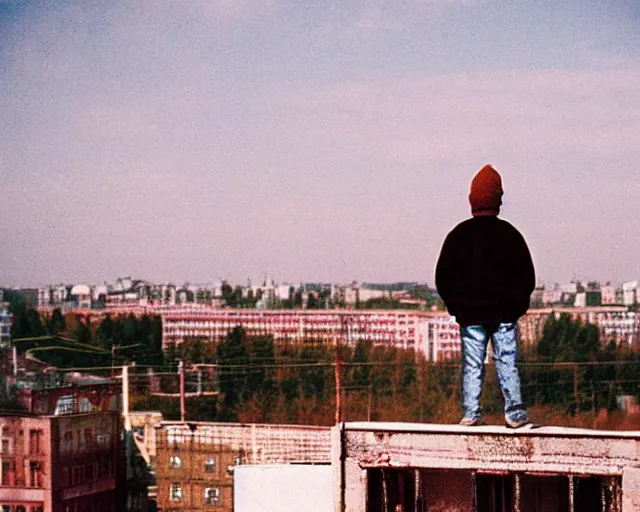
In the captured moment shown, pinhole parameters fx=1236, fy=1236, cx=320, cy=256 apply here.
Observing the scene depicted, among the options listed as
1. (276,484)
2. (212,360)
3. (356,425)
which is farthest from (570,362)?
(356,425)

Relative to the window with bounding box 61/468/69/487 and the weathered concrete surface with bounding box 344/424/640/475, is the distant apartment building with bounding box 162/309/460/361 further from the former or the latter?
the weathered concrete surface with bounding box 344/424/640/475

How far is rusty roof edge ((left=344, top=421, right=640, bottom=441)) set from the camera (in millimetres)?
2480

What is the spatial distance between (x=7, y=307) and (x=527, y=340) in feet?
Result: 10.9

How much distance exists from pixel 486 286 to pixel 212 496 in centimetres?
314

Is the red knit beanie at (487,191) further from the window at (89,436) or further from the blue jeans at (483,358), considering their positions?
the window at (89,436)

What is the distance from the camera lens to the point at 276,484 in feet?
10.6

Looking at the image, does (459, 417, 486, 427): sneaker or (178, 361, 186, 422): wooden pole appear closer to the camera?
(459, 417, 486, 427): sneaker

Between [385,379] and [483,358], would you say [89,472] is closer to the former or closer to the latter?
[483,358]

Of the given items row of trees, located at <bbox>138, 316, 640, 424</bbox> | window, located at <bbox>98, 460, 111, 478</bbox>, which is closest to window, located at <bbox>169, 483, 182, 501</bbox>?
window, located at <bbox>98, 460, 111, 478</bbox>

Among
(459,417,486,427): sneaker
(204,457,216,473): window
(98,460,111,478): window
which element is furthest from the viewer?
(204,457,216,473): window

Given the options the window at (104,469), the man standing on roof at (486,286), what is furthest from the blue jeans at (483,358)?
the window at (104,469)

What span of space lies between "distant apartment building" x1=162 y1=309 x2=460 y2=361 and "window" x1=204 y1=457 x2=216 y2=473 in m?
2.81

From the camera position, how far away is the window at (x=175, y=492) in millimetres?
5848

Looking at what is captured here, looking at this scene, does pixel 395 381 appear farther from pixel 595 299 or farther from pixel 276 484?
pixel 276 484
